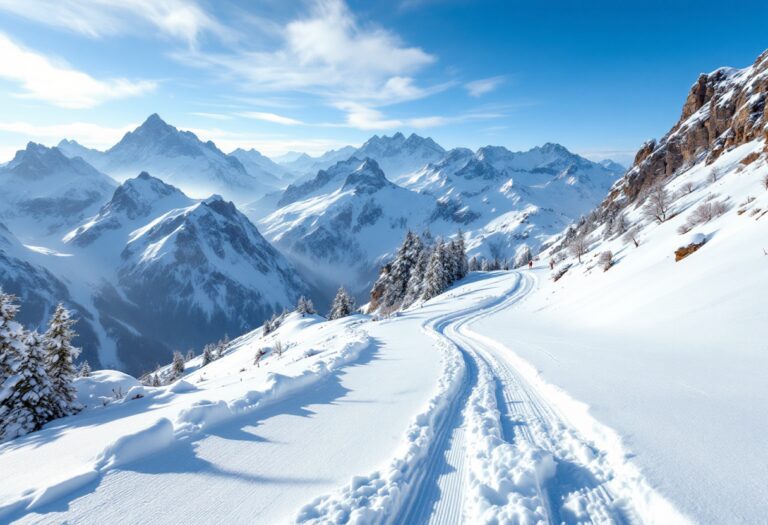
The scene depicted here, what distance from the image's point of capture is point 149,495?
14.6ft

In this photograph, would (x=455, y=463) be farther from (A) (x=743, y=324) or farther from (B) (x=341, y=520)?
(A) (x=743, y=324)

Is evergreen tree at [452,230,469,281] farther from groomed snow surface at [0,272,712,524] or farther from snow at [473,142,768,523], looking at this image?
groomed snow surface at [0,272,712,524]

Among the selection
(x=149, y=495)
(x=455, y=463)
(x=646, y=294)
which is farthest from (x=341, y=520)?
(x=646, y=294)

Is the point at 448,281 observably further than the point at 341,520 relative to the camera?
Yes

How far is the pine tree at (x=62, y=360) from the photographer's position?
46.0 feet

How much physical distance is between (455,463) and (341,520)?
2135 millimetres

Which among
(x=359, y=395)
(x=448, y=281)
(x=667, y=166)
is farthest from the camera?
(x=667, y=166)

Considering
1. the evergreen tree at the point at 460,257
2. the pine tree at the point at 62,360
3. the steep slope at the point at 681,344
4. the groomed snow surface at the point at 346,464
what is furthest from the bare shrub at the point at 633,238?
the pine tree at the point at 62,360

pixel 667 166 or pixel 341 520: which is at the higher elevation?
pixel 667 166

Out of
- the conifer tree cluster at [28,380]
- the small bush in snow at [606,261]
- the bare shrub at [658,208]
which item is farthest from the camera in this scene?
the bare shrub at [658,208]

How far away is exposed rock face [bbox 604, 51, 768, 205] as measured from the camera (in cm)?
5541

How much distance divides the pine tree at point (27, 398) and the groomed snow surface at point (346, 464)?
5258 millimetres

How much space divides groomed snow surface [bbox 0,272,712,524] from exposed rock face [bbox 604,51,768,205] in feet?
218

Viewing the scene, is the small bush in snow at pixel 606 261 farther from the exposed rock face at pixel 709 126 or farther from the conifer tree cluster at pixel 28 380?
the exposed rock face at pixel 709 126
